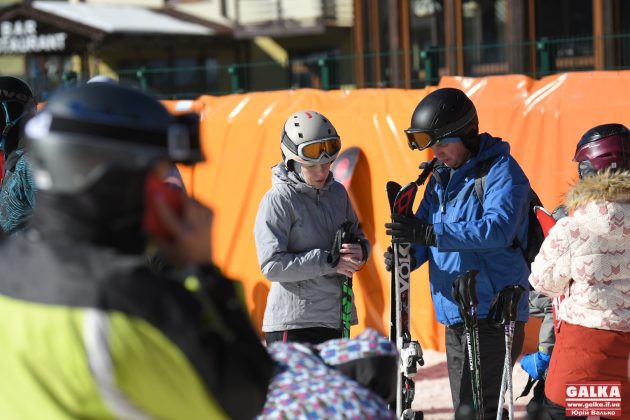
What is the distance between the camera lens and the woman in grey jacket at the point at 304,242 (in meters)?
4.96

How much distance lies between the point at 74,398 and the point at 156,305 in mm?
199

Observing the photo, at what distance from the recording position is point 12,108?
548 centimetres

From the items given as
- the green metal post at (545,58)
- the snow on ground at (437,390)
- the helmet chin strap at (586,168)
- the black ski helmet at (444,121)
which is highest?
the green metal post at (545,58)

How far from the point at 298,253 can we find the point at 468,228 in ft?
2.80

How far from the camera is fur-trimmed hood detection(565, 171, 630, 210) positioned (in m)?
4.12

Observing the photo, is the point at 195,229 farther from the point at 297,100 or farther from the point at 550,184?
the point at 297,100

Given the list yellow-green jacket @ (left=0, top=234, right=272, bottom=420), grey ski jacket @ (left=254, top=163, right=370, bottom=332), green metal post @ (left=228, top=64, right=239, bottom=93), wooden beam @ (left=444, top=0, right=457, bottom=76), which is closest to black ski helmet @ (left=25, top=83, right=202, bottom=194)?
yellow-green jacket @ (left=0, top=234, right=272, bottom=420)

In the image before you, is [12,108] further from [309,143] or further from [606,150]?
[606,150]

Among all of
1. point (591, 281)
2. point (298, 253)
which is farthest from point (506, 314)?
point (298, 253)

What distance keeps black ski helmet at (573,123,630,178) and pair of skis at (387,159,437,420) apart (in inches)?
30.2

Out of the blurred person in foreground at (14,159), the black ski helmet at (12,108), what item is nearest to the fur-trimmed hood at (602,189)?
the blurred person in foreground at (14,159)

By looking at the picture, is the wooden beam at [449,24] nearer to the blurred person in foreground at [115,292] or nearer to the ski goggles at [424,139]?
the ski goggles at [424,139]

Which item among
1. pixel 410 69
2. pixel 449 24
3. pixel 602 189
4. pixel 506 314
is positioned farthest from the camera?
pixel 449 24

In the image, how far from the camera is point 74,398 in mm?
1717
